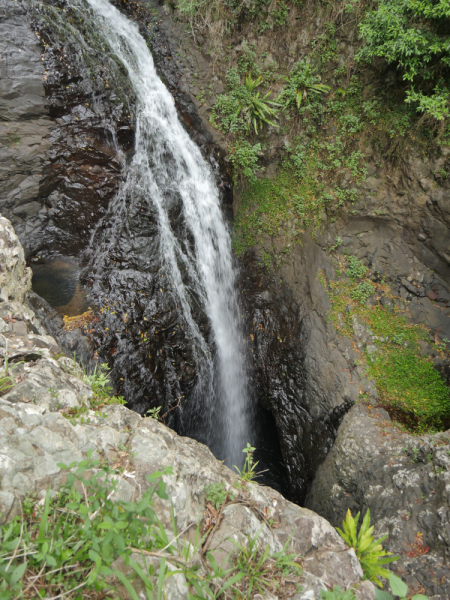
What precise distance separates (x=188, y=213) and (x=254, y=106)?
3.09m

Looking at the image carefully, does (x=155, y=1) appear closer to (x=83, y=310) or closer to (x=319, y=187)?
(x=319, y=187)

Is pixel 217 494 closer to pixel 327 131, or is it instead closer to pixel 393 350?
pixel 393 350

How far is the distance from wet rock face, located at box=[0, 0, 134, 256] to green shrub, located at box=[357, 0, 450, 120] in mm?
4834

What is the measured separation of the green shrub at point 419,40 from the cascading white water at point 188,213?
4.08 m

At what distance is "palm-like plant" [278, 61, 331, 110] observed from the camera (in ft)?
23.2

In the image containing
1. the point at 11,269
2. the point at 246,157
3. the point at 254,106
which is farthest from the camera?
the point at 246,157

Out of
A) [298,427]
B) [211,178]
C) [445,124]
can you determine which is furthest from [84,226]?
[445,124]

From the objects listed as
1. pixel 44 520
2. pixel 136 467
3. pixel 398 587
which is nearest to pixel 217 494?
pixel 136 467

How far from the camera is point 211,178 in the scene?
761 cm

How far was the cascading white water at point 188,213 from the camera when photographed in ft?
21.2

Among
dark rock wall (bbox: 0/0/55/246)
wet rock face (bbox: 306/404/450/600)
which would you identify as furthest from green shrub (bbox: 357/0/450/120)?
dark rock wall (bbox: 0/0/55/246)

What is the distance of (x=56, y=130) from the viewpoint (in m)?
5.68

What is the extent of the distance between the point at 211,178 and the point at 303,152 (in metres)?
2.28

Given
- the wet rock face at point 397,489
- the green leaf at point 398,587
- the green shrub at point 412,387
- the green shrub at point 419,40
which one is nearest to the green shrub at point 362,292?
the green shrub at point 412,387
